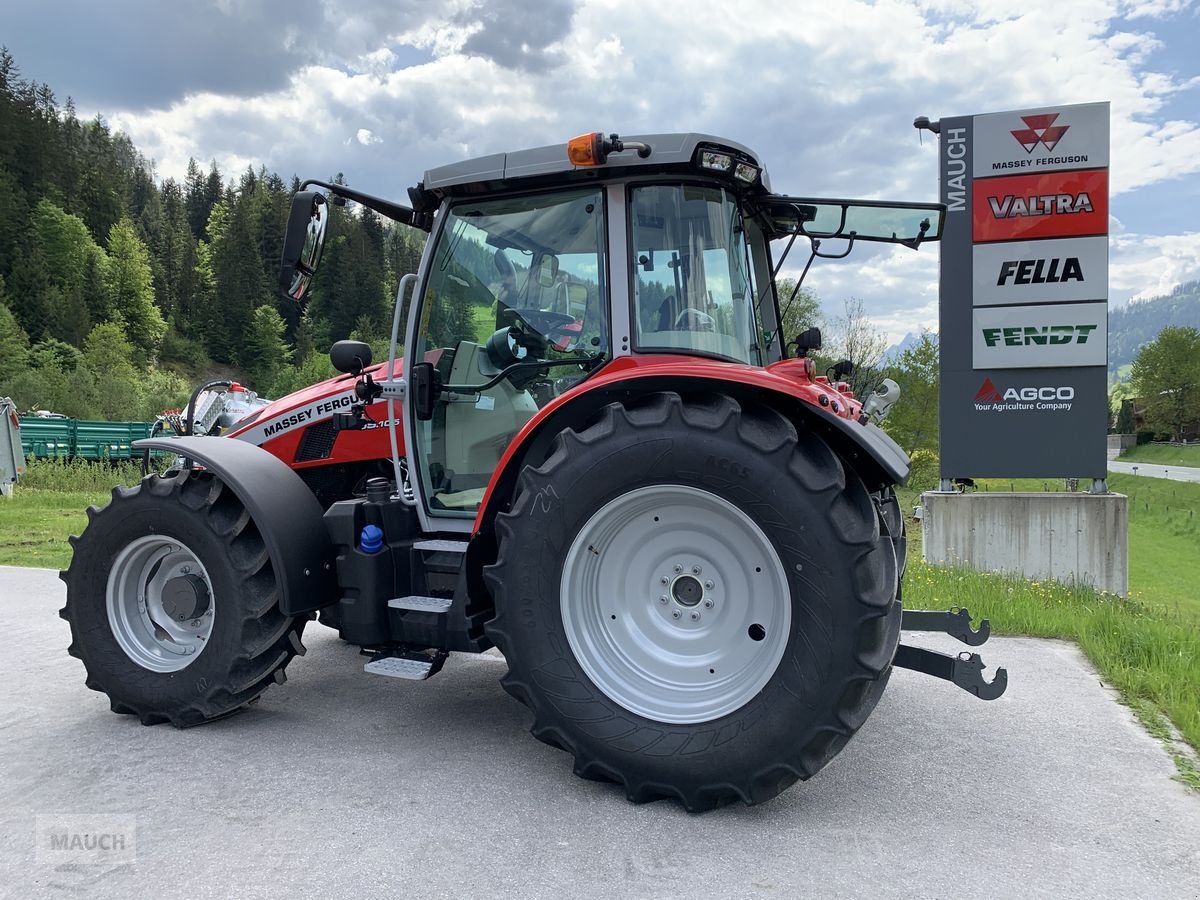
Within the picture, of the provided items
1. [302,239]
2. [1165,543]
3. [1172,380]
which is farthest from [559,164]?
[1172,380]

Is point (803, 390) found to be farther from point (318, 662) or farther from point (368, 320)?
point (368, 320)

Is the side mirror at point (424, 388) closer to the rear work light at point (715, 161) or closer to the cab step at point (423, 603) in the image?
the cab step at point (423, 603)

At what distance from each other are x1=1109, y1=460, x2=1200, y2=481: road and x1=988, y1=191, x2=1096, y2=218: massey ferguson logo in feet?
145

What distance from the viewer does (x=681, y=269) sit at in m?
3.55

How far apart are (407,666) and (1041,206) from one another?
27.4 feet

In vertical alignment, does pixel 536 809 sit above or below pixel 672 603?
below

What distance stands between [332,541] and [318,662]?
1463mm

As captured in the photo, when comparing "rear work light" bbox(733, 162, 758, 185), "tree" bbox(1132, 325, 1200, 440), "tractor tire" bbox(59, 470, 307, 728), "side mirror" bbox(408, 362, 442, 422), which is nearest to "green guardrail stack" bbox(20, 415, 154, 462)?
"tractor tire" bbox(59, 470, 307, 728)

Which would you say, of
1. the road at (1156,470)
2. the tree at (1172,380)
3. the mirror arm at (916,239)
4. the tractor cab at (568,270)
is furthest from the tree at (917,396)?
the tree at (1172,380)

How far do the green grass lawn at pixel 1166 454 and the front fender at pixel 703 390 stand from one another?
2634 inches

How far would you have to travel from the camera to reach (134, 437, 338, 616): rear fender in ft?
12.4

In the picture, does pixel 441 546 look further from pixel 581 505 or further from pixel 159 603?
pixel 159 603

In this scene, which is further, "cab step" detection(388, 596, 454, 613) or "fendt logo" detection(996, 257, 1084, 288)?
"fendt logo" detection(996, 257, 1084, 288)

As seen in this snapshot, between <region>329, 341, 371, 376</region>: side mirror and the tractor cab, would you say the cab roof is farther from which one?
<region>329, 341, 371, 376</region>: side mirror
